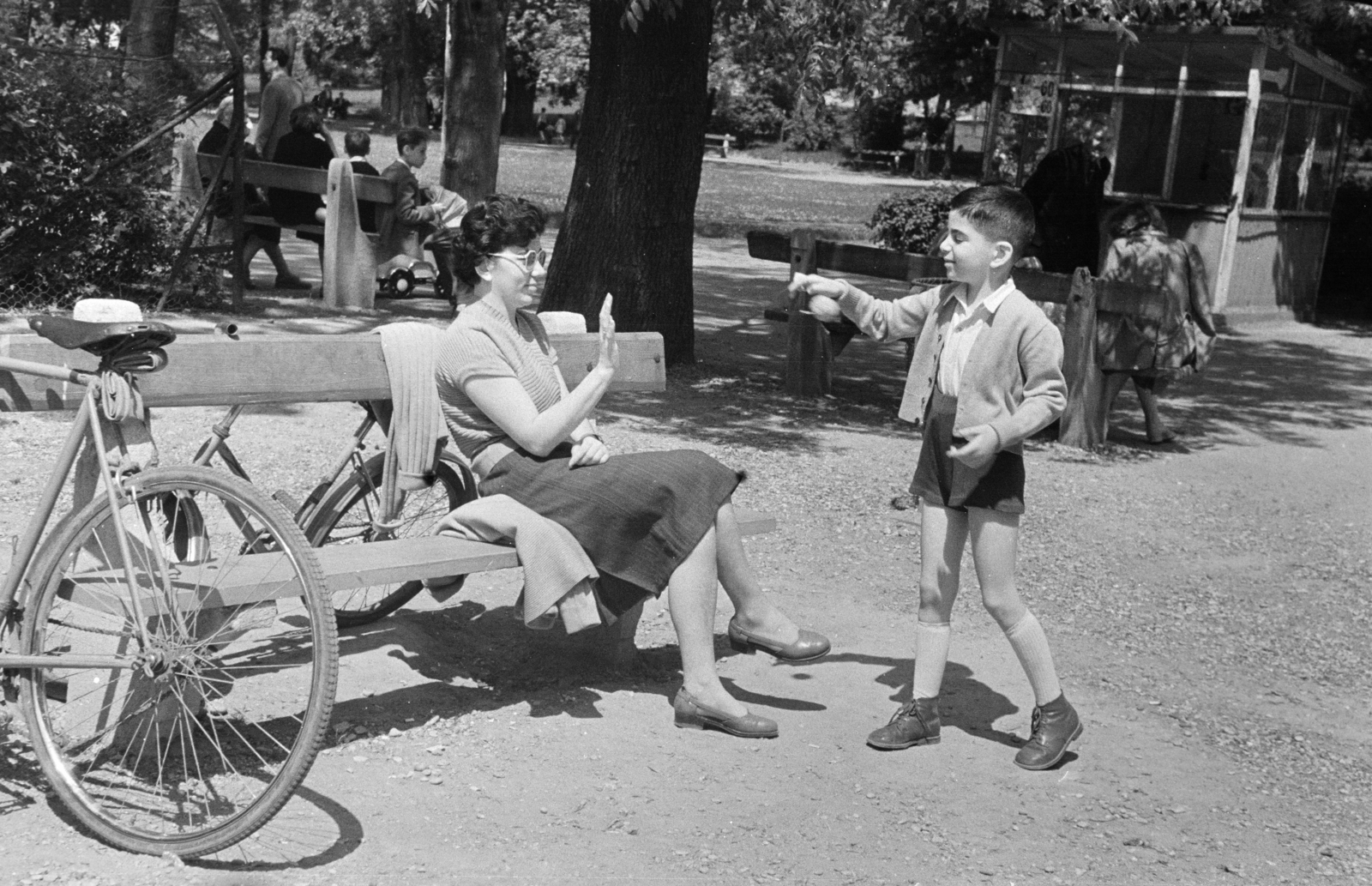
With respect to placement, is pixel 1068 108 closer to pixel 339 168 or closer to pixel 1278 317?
pixel 1278 317

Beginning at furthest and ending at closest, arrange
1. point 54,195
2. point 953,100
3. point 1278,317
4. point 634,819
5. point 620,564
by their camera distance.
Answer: point 953,100
point 1278,317
point 54,195
point 620,564
point 634,819

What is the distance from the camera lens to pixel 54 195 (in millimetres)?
10352

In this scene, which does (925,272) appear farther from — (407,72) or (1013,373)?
(407,72)

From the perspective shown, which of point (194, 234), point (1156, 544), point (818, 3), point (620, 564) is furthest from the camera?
point (194, 234)

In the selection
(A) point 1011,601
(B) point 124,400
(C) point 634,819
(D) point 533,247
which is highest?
(D) point 533,247

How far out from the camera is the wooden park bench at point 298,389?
13.3ft

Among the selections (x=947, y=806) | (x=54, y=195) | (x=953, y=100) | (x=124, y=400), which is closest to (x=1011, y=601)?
(x=947, y=806)

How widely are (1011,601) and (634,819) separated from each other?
126 cm

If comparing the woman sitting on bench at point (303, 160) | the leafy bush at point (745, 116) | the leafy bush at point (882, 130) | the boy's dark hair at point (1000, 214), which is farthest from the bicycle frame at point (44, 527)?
the leafy bush at point (745, 116)

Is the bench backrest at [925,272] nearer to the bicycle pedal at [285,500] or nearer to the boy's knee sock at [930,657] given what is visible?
the boy's knee sock at [930,657]

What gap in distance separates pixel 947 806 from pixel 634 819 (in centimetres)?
87

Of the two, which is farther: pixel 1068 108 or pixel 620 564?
pixel 1068 108

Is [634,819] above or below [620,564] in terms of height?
below

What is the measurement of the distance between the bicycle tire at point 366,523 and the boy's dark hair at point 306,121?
7.98 meters
